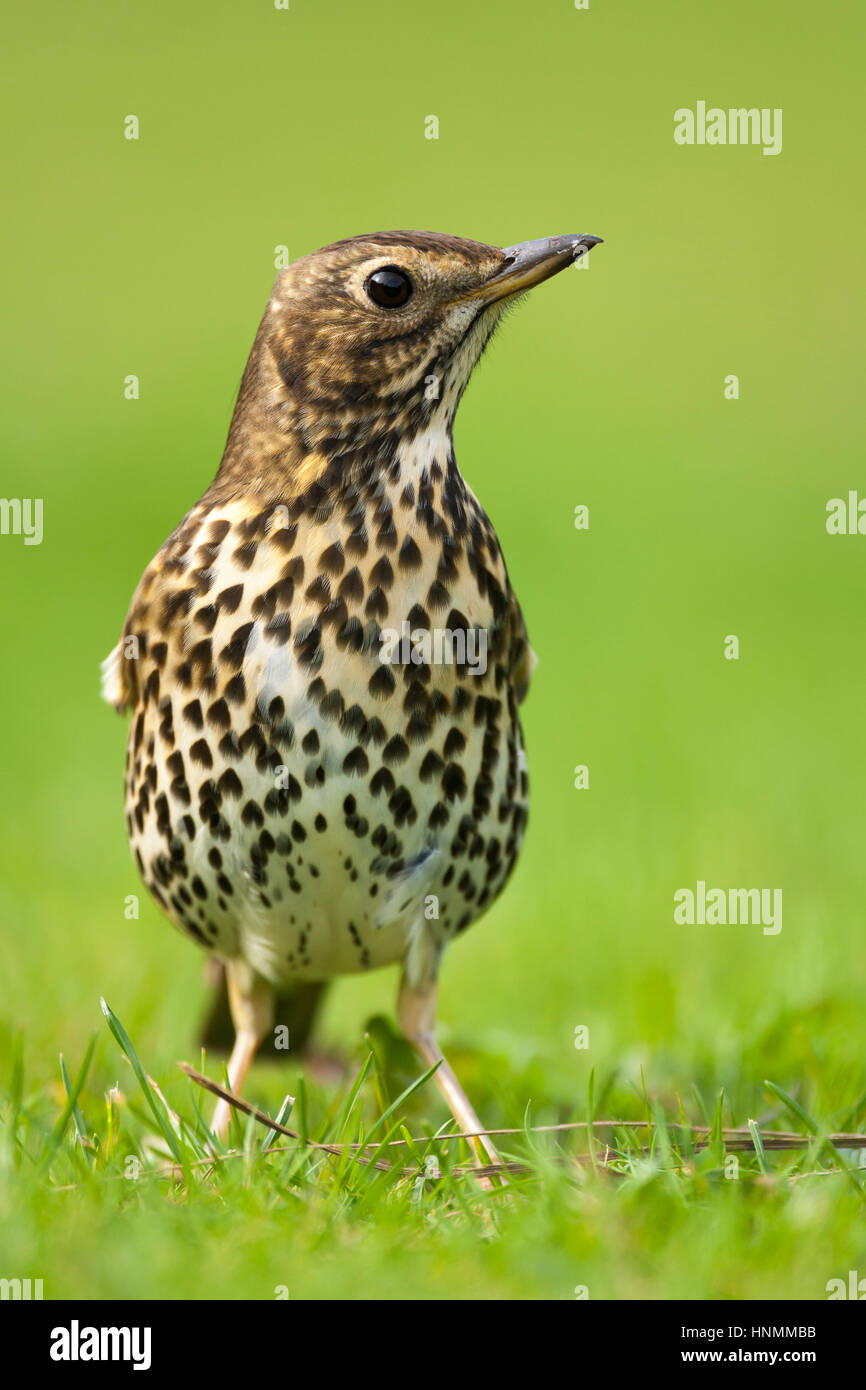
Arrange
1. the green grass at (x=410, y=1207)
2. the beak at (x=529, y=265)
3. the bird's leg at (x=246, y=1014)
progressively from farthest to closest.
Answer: the bird's leg at (x=246, y=1014), the beak at (x=529, y=265), the green grass at (x=410, y=1207)

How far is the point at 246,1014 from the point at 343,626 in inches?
57.4

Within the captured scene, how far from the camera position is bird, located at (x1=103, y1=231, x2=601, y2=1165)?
4023 mm

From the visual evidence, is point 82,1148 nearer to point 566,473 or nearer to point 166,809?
point 166,809

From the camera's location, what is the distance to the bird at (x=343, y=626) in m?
4.02

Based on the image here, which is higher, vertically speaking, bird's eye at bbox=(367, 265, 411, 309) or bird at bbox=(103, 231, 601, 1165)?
bird's eye at bbox=(367, 265, 411, 309)

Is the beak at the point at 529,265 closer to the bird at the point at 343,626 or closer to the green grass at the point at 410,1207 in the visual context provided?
the bird at the point at 343,626

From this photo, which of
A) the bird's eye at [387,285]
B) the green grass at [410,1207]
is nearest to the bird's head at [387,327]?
the bird's eye at [387,285]

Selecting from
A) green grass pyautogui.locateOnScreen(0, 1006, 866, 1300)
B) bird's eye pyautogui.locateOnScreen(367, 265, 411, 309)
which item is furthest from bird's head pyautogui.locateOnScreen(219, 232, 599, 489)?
green grass pyautogui.locateOnScreen(0, 1006, 866, 1300)

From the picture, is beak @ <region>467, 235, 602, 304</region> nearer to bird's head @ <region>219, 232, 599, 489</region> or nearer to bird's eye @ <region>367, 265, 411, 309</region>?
bird's head @ <region>219, 232, 599, 489</region>

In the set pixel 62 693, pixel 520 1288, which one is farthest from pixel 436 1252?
pixel 62 693

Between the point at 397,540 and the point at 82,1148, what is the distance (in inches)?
60.6

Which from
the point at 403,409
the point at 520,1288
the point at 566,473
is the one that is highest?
the point at 566,473

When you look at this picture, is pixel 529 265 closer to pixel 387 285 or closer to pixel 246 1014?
pixel 387 285

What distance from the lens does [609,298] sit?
650 inches
